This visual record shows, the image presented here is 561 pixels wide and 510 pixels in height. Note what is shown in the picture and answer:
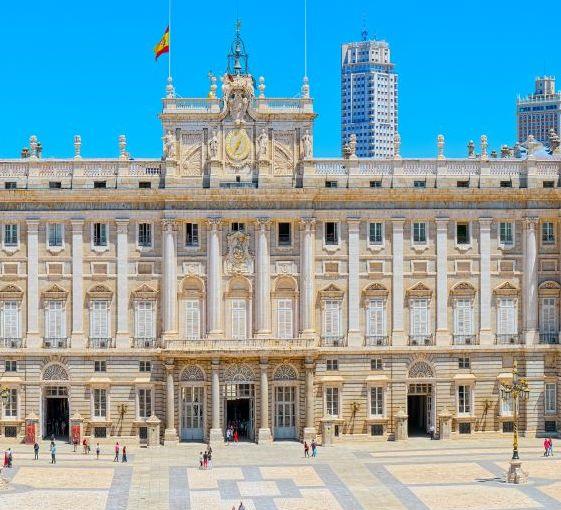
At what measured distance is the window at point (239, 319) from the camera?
8439 cm

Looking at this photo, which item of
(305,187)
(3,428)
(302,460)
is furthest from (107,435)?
(305,187)

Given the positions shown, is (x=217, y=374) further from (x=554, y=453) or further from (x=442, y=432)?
(x=554, y=453)

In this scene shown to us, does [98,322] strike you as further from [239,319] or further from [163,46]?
[163,46]

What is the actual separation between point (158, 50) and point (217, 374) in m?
21.0

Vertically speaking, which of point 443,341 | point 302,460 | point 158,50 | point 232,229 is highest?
point 158,50

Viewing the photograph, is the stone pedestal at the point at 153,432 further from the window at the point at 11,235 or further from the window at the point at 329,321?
the window at the point at 11,235

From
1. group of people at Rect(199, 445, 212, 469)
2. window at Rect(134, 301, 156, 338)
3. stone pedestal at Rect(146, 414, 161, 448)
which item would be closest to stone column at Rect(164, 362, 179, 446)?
stone pedestal at Rect(146, 414, 161, 448)

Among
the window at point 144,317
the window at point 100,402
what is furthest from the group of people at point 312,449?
the window at point 100,402

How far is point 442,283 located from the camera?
84938 mm

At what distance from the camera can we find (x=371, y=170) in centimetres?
8500

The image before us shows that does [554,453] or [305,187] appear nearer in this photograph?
[554,453]

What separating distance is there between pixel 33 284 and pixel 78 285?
282 cm

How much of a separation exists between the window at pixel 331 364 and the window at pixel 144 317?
11098mm

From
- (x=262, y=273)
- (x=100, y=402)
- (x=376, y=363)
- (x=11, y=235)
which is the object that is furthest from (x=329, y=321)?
(x=11, y=235)
